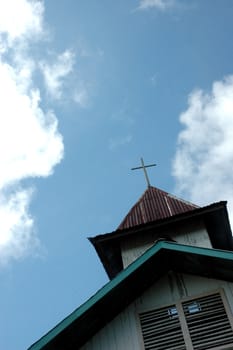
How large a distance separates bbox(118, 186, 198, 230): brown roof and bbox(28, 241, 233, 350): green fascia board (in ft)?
14.4

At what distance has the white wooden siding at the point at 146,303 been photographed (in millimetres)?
8656

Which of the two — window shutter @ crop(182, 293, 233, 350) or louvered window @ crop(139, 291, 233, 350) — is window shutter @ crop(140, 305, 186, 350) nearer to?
louvered window @ crop(139, 291, 233, 350)

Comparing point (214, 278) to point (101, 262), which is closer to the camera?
point (214, 278)

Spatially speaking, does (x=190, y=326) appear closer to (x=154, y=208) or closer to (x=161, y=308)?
(x=161, y=308)

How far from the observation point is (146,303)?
30.4ft

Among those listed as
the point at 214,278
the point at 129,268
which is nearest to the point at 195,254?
the point at 214,278

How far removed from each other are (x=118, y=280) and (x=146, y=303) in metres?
0.88

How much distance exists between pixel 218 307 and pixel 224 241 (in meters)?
6.14

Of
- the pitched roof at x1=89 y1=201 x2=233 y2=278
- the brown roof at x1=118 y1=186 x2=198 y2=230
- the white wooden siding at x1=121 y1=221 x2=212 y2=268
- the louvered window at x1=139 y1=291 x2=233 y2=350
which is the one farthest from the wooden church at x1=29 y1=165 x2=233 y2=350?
the brown roof at x1=118 y1=186 x2=198 y2=230

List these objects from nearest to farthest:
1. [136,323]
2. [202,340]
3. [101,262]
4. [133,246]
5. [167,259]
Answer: [202,340] → [136,323] → [167,259] → [133,246] → [101,262]

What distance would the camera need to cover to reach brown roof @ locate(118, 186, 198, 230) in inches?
558

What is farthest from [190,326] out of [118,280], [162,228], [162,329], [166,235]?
[162,228]

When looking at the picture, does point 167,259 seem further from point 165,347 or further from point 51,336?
point 51,336

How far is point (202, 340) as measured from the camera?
8.21 meters
